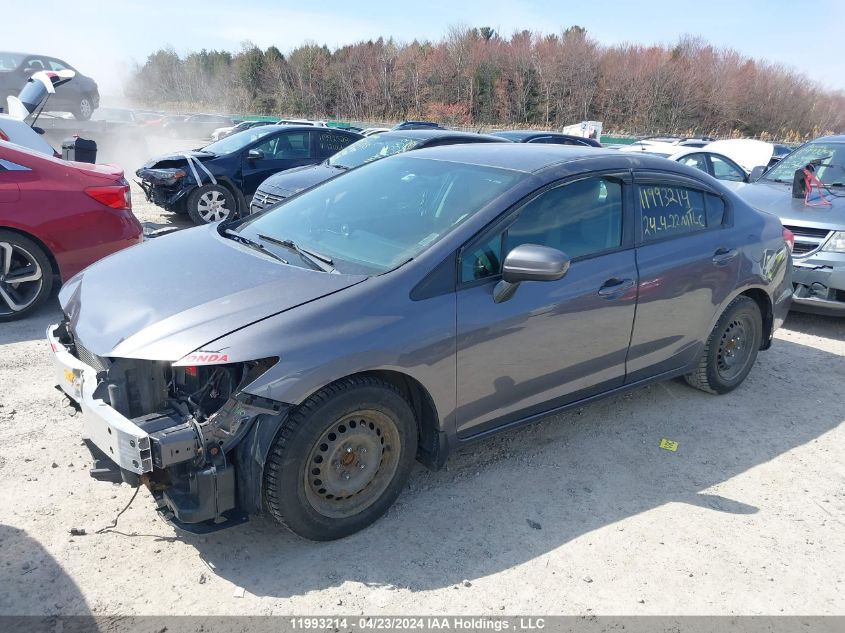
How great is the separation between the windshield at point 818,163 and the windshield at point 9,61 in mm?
18453

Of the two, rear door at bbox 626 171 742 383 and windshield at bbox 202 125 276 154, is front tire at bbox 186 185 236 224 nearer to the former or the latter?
windshield at bbox 202 125 276 154

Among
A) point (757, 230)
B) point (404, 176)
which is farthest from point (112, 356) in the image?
point (757, 230)

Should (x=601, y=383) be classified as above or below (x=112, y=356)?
below

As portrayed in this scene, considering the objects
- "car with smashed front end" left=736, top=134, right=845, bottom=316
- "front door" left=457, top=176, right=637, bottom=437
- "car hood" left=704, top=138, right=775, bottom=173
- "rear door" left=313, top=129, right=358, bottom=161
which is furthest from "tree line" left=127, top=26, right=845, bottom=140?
"front door" left=457, top=176, right=637, bottom=437

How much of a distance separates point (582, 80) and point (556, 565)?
2124 inches

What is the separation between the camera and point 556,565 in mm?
2875

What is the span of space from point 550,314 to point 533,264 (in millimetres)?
456

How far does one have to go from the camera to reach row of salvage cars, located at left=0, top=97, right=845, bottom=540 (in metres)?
2.57

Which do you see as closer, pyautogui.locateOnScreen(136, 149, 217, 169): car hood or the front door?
the front door

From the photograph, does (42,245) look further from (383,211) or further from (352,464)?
(352,464)

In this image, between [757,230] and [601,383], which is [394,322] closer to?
[601,383]

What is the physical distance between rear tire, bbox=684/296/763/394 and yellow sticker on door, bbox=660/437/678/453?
2.35 ft

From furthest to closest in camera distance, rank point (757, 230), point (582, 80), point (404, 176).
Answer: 1. point (582, 80)
2. point (757, 230)
3. point (404, 176)

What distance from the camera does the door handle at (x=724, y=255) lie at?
4.17 metres
